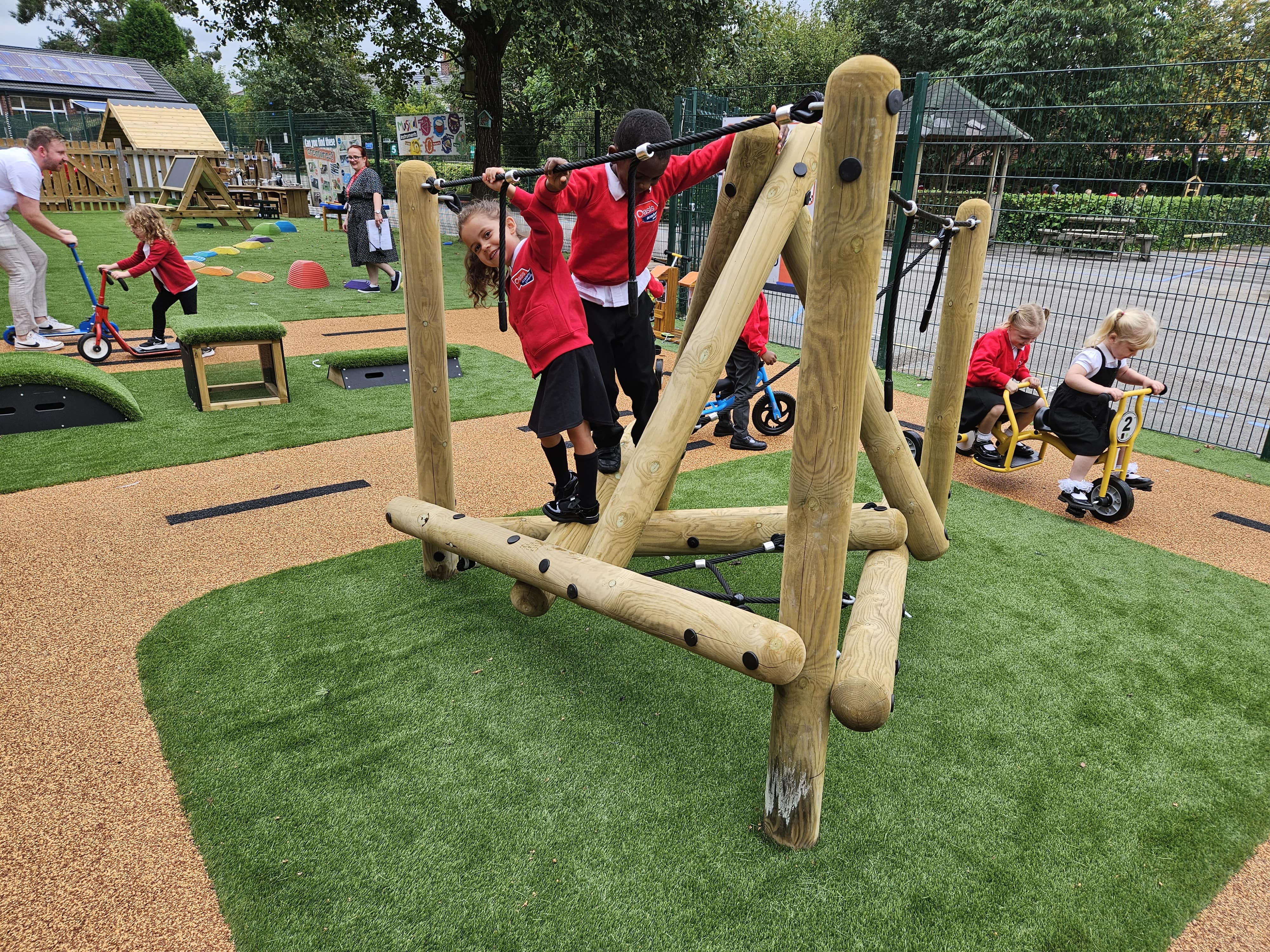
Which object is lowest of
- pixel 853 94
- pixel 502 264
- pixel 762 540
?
pixel 762 540

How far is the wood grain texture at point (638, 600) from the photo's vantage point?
1995 millimetres

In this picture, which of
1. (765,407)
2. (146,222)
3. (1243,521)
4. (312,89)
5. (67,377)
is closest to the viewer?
(1243,521)

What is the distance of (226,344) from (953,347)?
5.65 meters

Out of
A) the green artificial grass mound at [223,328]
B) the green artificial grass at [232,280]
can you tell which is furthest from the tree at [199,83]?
the green artificial grass mound at [223,328]

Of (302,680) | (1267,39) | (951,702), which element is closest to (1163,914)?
(951,702)

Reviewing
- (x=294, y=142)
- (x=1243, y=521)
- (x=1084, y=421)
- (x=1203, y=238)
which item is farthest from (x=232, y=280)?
(x=294, y=142)

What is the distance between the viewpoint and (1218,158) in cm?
562

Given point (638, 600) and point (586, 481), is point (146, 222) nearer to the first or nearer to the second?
point (586, 481)

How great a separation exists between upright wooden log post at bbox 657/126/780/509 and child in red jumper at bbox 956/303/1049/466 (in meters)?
2.84

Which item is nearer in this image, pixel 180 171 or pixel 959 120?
pixel 959 120

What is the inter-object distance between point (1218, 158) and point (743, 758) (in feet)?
19.8

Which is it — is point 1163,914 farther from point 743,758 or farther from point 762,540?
point 762,540

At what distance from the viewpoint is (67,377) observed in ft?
17.7

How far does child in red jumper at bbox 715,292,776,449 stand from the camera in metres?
5.58
